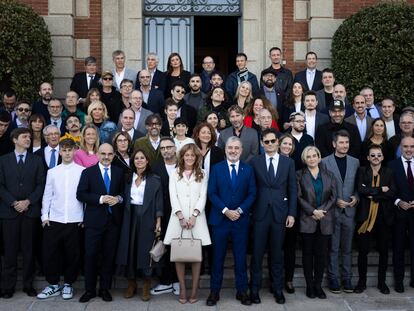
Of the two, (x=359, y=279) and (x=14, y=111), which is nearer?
(x=359, y=279)

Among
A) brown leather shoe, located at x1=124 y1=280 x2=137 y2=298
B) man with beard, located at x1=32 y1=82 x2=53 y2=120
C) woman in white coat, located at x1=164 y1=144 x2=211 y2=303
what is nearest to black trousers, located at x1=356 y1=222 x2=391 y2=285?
woman in white coat, located at x1=164 y1=144 x2=211 y2=303

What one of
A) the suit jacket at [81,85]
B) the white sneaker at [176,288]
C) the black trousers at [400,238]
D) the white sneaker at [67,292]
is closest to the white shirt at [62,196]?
the white sneaker at [67,292]

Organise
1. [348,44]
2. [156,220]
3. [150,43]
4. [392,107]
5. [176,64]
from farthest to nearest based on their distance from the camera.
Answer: [150,43]
[348,44]
[176,64]
[392,107]
[156,220]

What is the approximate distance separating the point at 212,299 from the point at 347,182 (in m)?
2.21

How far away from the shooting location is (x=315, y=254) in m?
7.00

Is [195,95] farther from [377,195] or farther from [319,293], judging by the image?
[319,293]

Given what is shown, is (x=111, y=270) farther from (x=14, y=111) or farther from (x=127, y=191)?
(x=14, y=111)

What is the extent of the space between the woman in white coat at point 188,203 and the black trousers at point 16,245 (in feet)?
5.50

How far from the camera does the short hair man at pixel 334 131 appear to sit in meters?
7.82

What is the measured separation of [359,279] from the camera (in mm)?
7207

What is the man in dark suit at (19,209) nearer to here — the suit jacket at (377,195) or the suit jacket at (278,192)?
the suit jacket at (278,192)

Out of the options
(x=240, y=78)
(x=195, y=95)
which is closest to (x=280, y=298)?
(x=195, y=95)

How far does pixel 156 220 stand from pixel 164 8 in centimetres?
606

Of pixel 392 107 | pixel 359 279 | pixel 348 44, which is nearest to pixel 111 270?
pixel 359 279
